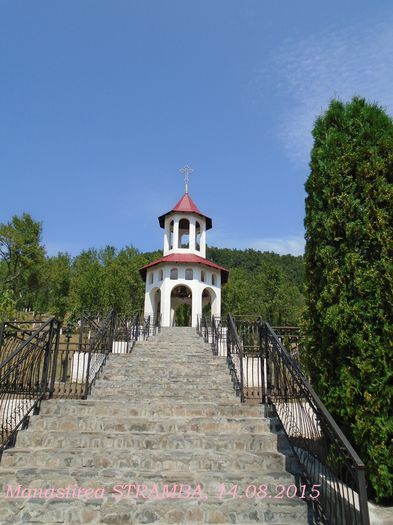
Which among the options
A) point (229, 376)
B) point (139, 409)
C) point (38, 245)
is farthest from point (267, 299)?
point (139, 409)

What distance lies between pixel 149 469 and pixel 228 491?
1034 mm

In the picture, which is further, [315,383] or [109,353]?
[109,353]

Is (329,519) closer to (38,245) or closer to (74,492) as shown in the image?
(74,492)

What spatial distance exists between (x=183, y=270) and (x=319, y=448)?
1935 cm

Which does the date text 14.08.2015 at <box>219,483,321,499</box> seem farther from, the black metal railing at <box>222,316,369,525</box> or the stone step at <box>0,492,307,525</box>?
the stone step at <box>0,492,307,525</box>

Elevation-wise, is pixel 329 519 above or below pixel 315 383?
below

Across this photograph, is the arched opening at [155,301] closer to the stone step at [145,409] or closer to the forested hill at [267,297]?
the forested hill at [267,297]

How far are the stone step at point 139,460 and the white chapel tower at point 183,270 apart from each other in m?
18.2

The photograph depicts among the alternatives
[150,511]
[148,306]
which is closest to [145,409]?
[150,511]

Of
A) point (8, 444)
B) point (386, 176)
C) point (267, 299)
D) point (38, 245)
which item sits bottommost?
point (8, 444)

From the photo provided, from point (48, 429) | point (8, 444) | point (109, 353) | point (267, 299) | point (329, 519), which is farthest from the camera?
point (267, 299)

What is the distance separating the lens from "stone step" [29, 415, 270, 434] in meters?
5.44

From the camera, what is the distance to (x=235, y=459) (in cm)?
469

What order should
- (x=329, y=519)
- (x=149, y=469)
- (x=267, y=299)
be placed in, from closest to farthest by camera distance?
(x=329, y=519)
(x=149, y=469)
(x=267, y=299)
